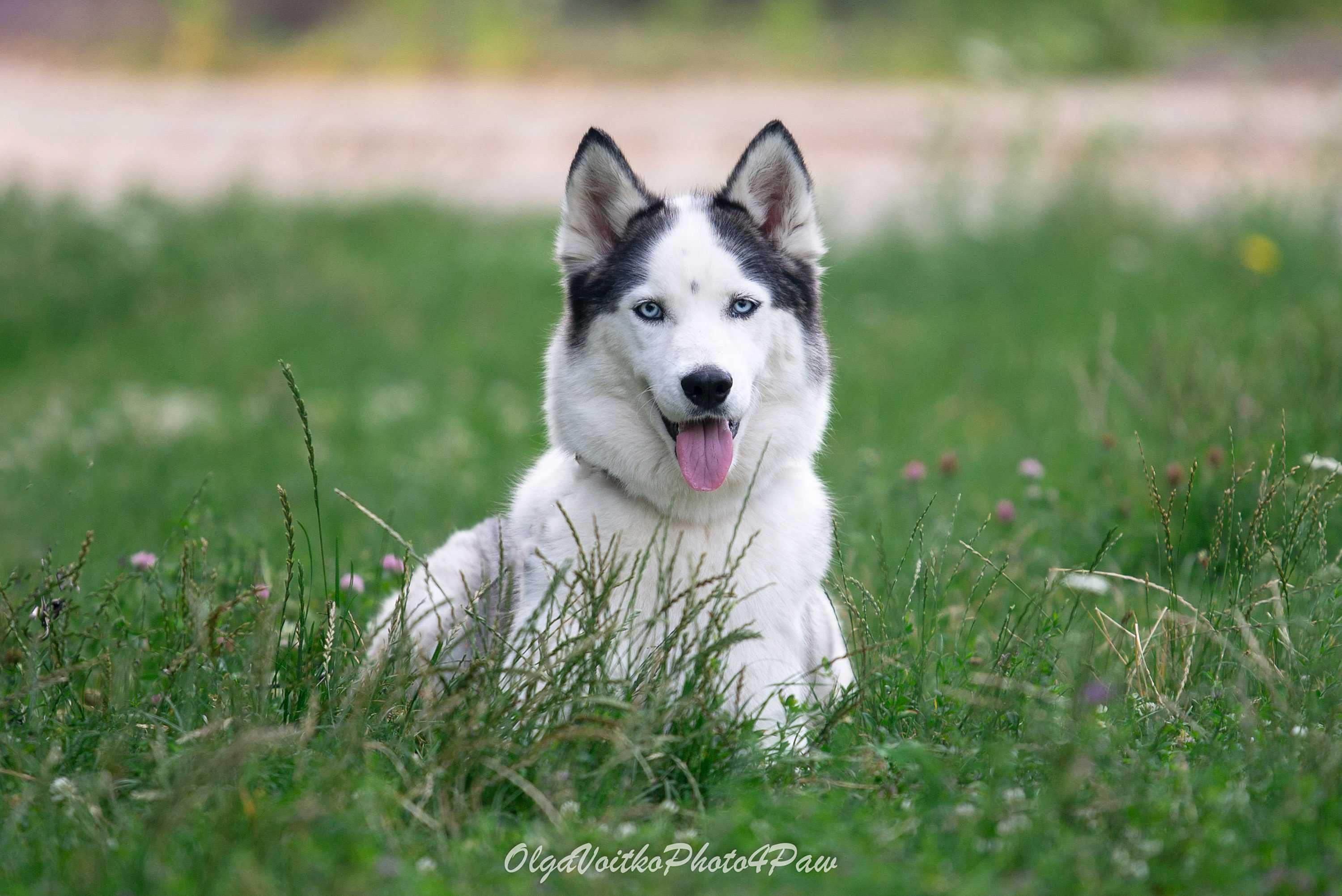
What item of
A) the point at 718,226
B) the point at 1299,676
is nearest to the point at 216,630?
the point at 718,226

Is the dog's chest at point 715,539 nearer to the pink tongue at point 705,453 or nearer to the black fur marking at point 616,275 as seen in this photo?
the pink tongue at point 705,453

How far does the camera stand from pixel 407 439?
7.97 meters

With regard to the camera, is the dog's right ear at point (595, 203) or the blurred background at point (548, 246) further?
the blurred background at point (548, 246)

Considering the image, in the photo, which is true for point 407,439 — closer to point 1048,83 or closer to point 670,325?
point 670,325

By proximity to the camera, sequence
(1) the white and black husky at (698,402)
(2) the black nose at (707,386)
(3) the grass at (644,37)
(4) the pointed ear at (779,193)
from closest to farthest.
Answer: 1. (2) the black nose at (707,386)
2. (1) the white and black husky at (698,402)
3. (4) the pointed ear at (779,193)
4. (3) the grass at (644,37)

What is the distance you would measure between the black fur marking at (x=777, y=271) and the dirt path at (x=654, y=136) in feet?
26.1

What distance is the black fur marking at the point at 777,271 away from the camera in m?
3.81

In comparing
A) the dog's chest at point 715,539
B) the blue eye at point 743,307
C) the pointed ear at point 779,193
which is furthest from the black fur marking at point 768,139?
the dog's chest at point 715,539

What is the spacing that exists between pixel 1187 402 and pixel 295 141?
509 inches

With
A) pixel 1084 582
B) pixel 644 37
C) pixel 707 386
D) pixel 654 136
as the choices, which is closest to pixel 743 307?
pixel 707 386

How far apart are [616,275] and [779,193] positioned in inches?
25.1

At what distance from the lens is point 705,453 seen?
359cm

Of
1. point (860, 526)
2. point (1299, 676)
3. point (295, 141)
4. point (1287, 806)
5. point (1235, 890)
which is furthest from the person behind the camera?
point (295, 141)

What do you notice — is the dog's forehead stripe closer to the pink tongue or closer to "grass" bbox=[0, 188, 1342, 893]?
the pink tongue
